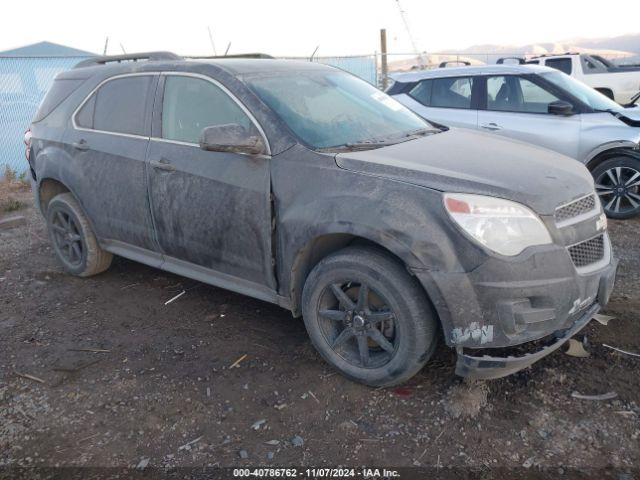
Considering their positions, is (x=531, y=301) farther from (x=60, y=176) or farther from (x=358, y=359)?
(x=60, y=176)

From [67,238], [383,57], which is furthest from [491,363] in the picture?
[383,57]

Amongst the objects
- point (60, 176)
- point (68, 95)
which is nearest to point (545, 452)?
point (60, 176)

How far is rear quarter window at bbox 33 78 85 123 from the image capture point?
180 inches

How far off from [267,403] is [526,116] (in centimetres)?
508

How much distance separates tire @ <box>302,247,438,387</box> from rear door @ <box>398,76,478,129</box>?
13.9ft

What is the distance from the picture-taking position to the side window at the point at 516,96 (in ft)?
21.3

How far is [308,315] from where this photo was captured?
3131mm

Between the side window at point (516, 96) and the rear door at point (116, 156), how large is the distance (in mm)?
4471

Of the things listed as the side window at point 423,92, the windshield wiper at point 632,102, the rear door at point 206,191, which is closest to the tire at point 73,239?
the rear door at point 206,191

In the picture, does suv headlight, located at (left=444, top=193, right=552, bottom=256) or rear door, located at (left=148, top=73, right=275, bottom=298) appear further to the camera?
rear door, located at (left=148, top=73, right=275, bottom=298)

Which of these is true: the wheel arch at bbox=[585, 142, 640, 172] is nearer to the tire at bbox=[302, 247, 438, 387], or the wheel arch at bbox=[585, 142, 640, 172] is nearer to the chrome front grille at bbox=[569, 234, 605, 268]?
the chrome front grille at bbox=[569, 234, 605, 268]

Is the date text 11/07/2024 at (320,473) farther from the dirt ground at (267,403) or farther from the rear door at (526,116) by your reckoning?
the rear door at (526,116)

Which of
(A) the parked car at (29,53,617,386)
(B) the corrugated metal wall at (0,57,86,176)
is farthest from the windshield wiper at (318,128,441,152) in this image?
(B) the corrugated metal wall at (0,57,86,176)

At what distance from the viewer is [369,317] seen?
2.91 m
